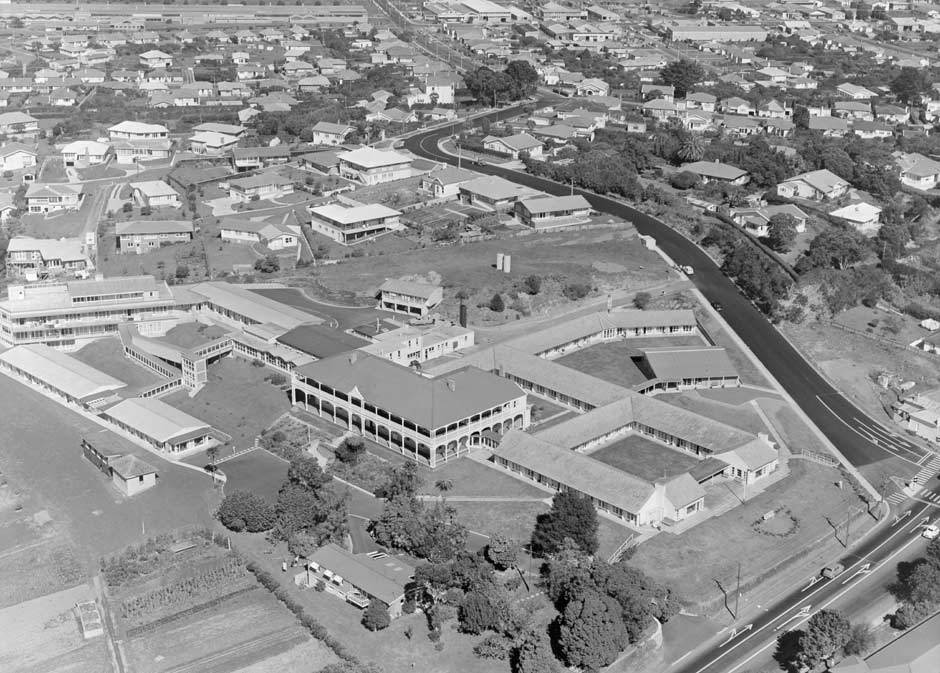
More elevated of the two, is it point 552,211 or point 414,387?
point 414,387

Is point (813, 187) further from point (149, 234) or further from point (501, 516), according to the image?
point (501, 516)

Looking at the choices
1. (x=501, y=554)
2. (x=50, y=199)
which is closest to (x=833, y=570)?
(x=501, y=554)

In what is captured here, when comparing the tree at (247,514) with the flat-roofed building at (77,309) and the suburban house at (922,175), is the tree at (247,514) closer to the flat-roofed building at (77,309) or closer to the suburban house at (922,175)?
the flat-roofed building at (77,309)

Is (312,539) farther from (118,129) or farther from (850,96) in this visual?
(850,96)

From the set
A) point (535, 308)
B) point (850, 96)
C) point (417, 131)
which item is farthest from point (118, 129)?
point (850, 96)

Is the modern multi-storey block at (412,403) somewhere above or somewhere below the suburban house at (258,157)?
above

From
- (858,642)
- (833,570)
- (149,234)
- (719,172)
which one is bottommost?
(149,234)

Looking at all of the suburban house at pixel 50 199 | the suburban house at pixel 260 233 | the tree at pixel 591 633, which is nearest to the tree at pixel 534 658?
the tree at pixel 591 633

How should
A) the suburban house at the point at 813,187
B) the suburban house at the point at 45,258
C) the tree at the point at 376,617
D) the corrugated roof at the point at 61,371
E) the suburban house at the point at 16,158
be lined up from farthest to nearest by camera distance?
the suburban house at the point at 16,158
the suburban house at the point at 813,187
the suburban house at the point at 45,258
the corrugated roof at the point at 61,371
the tree at the point at 376,617
